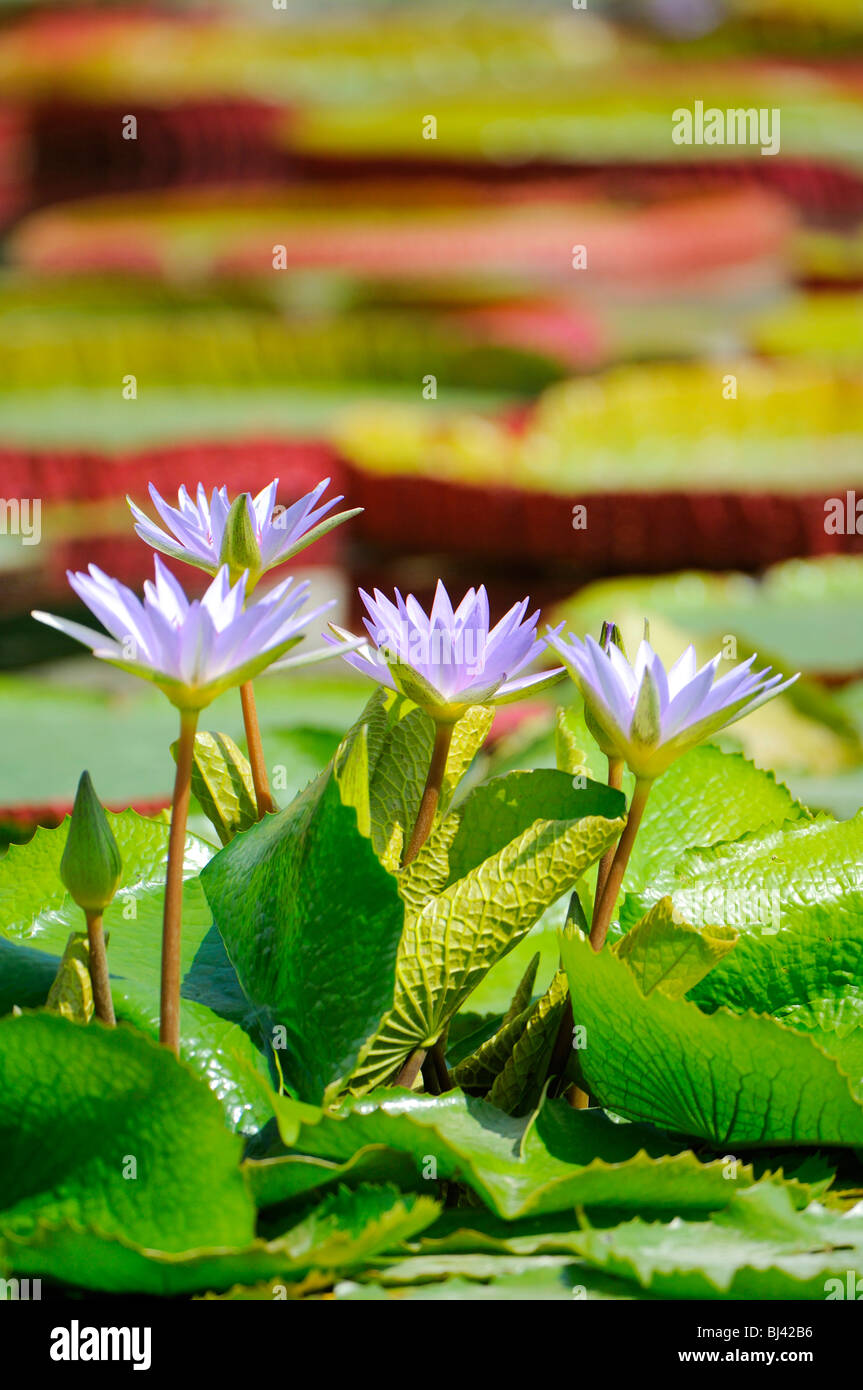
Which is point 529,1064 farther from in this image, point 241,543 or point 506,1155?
point 241,543

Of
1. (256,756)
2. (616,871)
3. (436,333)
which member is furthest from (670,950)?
(436,333)

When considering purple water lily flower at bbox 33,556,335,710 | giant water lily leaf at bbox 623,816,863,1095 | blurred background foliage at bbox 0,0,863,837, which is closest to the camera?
purple water lily flower at bbox 33,556,335,710

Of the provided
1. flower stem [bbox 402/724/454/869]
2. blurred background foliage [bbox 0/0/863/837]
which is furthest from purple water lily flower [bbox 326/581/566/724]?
blurred background foliage [bbox 0/0/863/837]

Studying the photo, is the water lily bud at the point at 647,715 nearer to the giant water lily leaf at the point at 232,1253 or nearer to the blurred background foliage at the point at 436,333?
the giant water lily leaf at the point at 232,1253

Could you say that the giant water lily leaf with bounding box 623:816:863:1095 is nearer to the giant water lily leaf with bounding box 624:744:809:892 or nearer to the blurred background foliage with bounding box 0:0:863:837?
the giant water lily leaf with bounding box 624:744:809:892
